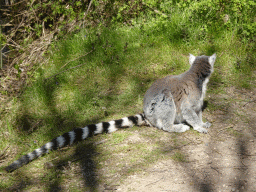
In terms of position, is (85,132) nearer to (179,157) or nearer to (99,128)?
(99,128)

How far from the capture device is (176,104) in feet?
11.7

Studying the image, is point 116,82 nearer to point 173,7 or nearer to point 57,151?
point 57,151

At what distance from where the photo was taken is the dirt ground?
2.48 m

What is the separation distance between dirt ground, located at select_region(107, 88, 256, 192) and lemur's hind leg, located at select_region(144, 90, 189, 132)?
322 mm

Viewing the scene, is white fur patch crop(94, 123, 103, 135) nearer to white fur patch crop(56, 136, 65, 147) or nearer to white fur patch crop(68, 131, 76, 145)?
white fur patch crop(68, 131, 76, 145)

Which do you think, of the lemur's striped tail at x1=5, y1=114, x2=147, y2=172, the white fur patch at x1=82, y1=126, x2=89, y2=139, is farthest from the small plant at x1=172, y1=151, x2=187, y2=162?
the white fur patch at x1=82, y1=126, x2=89, y2=139

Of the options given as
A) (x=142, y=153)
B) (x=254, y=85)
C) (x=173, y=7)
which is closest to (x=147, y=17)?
(x=173, y=7)

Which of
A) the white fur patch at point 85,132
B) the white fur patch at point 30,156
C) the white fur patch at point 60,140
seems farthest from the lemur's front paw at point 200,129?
the white fur patch at point 30,156

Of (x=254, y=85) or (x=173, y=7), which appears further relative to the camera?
(x=173, y=7)

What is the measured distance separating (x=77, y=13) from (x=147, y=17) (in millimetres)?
1888

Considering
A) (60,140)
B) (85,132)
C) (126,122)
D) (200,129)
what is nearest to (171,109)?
(200,129)

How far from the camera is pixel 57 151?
3348 millimetres

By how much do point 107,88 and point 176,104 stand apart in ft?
5.20

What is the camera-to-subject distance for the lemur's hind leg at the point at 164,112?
350cm
